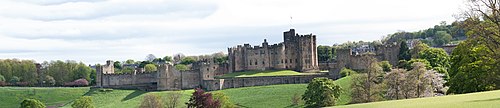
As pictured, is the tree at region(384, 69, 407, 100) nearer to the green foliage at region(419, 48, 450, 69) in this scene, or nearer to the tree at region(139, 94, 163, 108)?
the tree at region(139, 94, 163, 108)

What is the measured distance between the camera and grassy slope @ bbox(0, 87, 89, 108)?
86450 mm

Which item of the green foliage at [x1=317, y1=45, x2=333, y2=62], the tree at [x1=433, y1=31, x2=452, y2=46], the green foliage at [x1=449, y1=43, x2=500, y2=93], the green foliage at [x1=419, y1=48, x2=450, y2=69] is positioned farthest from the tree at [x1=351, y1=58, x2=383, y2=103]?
the tree at [x1=433, y1=31, x2=452, y2=46]

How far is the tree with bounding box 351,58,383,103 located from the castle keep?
141ft

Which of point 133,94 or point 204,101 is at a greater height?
point 204,101

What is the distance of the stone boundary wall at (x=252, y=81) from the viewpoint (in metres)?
84.1

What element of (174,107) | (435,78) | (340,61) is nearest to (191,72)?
(340,61)

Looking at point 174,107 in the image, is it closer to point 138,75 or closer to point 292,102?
point 292,102

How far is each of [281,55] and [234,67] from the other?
7761mm

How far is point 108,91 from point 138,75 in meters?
8.28

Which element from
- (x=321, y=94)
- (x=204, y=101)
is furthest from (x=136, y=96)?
(x=321, y=94)

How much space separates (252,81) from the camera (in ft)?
283

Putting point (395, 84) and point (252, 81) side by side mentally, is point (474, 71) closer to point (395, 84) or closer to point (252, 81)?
point (395, 84)

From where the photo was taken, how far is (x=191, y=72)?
305 ft

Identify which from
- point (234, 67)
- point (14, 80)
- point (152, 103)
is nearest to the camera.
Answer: point (152, 103)
